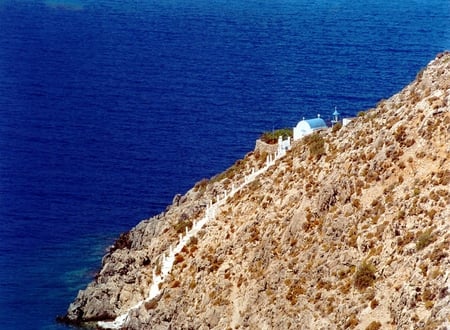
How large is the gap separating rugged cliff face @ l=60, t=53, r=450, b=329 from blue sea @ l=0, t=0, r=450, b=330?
14046 mm

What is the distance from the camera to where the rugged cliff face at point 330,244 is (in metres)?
55.3

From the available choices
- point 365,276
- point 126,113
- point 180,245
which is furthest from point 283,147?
point 126,113

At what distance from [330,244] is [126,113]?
83316 mm

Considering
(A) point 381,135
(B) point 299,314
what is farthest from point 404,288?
(A) point 381,135

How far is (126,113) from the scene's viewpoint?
470 ft

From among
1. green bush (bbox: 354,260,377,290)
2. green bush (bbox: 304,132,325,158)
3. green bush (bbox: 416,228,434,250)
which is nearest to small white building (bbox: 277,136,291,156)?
green bush (bbox: 304,132,325,158)

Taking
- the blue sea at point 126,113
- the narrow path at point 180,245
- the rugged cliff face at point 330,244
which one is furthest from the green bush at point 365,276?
the blue sea at point 126,113

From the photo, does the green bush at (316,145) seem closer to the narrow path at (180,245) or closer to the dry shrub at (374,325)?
the narrow path at (180,245)

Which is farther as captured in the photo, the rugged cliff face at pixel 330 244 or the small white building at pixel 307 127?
the small white building at pixel 307 127

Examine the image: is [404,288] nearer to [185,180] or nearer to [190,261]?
[190,261]

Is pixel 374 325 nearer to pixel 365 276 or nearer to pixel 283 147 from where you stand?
pixel 365 276

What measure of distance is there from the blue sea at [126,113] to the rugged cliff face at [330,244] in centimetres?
1405

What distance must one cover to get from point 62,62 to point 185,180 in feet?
211

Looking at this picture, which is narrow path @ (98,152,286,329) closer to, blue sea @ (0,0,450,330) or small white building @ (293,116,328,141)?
small white building @ (293,116,328,141)
